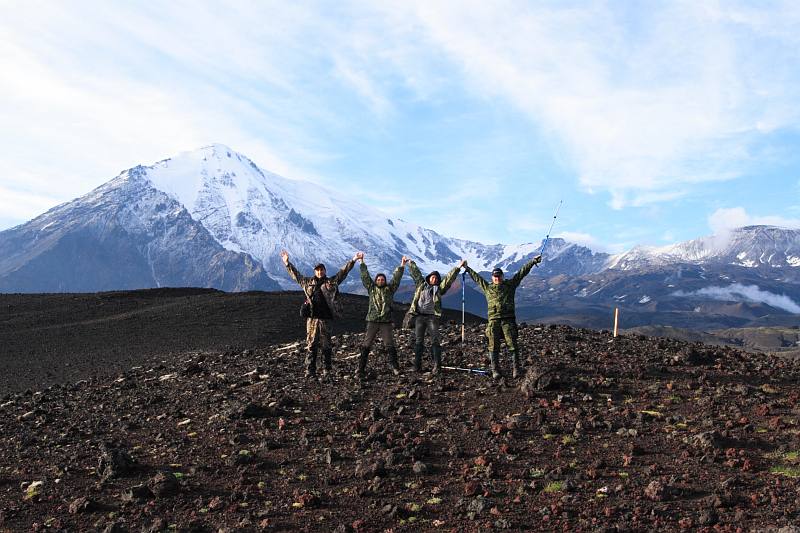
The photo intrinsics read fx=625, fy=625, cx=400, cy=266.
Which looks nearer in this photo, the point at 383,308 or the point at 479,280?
the point at 479,280

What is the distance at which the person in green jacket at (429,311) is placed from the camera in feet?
54.5

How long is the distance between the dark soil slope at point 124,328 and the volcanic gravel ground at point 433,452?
1309 cm

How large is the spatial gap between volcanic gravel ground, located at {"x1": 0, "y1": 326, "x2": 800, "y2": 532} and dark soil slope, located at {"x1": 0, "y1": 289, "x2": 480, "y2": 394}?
13.1 metres

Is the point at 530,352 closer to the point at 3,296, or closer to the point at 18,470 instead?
the point at 18,470

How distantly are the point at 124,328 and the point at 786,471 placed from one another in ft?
124

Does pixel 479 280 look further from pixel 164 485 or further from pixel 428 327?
pixel 164 485

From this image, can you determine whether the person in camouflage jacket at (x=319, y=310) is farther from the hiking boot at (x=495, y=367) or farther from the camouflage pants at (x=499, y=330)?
the hiking boot at (x=495, y=367)

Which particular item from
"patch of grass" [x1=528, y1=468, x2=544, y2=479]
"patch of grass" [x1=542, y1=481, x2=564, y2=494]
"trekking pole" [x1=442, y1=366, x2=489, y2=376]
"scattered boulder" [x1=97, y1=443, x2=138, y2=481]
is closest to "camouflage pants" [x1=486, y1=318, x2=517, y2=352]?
"trekking pole" [x1=442, y1=366, x2=489, y2=376]

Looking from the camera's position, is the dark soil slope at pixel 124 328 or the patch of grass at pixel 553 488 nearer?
the patch of grass at pixel 553 488

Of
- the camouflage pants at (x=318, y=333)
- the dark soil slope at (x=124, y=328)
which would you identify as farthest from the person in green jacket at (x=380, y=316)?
the dark soil slope at (x=124, y=328)

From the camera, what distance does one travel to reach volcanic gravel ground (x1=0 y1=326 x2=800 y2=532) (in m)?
9.15

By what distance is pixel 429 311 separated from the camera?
660 inches

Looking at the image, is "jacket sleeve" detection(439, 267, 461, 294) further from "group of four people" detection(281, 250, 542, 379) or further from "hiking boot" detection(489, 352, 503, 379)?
"hiking boot" detection(489, 352, 503, 379)

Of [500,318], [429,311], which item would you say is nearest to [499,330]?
[500,318]
